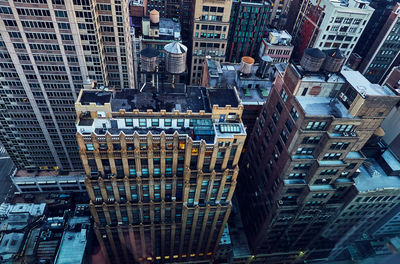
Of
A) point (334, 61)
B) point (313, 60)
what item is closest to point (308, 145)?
point (313, 60)

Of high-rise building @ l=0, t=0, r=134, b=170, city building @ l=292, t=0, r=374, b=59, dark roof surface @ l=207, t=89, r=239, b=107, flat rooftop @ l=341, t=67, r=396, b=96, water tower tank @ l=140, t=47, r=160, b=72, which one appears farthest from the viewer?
city building @ l=292, t=0, r=374, b=59

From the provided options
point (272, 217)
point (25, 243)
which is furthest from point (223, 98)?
point (25, 243)

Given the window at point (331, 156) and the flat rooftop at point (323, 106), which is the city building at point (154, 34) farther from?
the window at point (331, 156)

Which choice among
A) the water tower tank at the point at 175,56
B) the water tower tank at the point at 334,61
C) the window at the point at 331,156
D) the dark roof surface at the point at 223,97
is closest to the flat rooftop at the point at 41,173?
the water tower tank at the point at 175,56

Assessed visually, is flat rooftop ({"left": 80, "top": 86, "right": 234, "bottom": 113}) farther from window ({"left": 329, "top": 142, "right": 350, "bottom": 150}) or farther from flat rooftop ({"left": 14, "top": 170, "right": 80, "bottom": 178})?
flat rooftop ({"left": 14, "top": 170, "right": 80, "bottom": 178})

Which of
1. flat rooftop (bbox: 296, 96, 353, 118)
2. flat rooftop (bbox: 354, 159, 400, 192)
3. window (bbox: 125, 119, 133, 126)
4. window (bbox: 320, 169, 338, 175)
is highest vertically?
flat rooftop (bbox: 296, 96, 353, 118)

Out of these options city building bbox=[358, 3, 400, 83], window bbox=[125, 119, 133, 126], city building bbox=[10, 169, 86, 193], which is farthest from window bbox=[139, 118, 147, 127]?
city building bbox=[358, 3, 400, 83]
